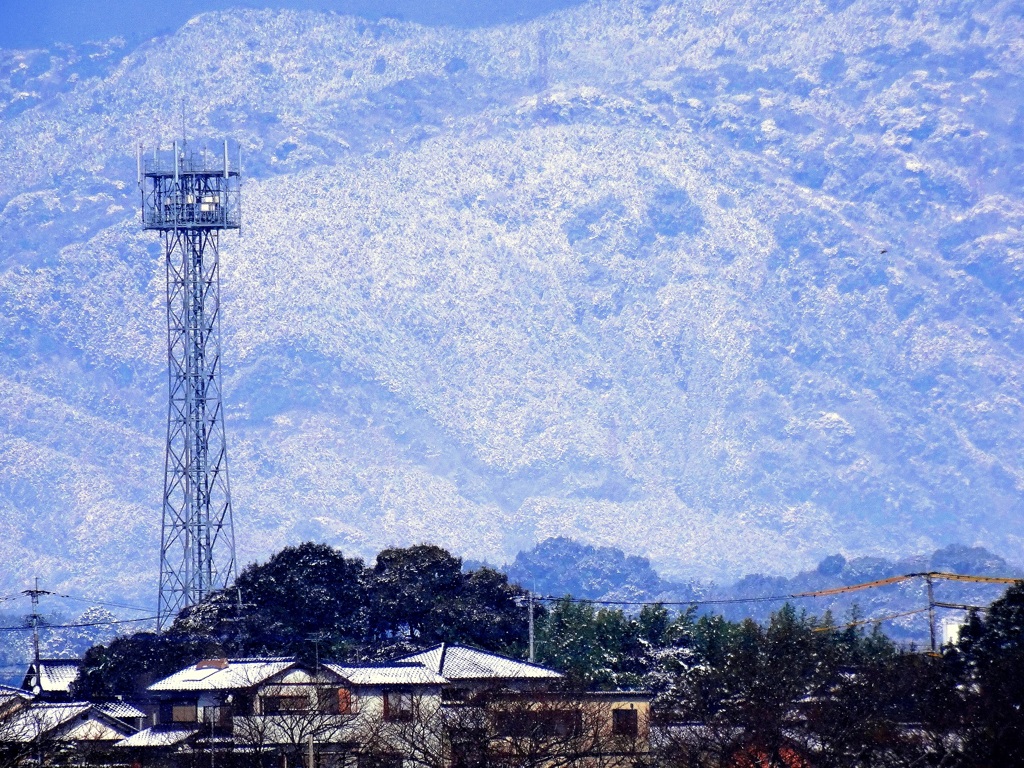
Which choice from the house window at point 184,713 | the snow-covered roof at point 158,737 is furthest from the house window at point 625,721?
the house window at point 184,713

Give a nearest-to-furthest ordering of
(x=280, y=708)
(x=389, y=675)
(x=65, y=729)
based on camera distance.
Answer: (x=65, y=729)
(x=280, y=708)
(x=389, y=675)

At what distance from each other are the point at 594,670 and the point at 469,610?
14.7 m

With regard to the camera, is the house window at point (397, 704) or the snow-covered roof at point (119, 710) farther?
the snow-covered roof at point (119, 710)

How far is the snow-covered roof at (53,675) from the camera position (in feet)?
328

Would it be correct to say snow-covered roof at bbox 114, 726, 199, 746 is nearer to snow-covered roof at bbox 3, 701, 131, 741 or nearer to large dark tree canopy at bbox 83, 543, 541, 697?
snow-covered roof at bbox 3, 701, 131, 741

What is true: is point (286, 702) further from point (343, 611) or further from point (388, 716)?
point (343, 611)

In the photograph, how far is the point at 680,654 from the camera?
95375mm

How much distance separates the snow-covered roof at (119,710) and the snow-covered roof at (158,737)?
503cm

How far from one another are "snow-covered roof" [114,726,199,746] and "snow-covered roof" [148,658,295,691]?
2220 mm

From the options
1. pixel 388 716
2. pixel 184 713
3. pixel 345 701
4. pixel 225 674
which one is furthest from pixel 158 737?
pixel 388 716

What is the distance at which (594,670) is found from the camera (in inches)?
3492

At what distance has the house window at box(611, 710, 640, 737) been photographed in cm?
7219

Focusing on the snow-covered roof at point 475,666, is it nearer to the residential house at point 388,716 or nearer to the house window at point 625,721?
the residential house at point 388,716

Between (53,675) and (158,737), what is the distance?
30703mm
